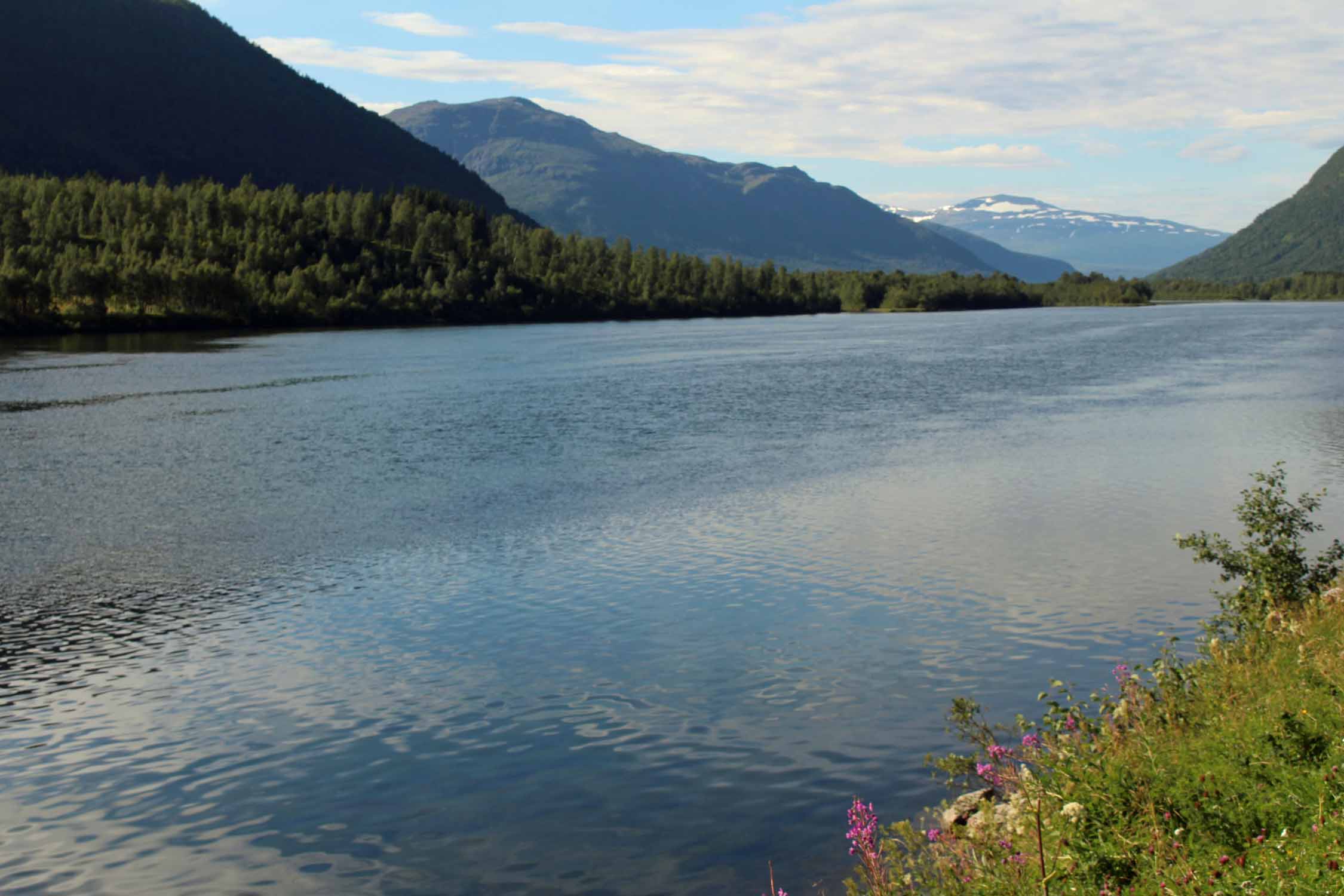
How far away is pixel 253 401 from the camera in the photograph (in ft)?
226

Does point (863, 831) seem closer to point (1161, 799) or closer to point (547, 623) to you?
point (1161, 799)

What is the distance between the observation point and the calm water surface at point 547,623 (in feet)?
45.4

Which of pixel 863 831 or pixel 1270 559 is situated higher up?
pixel 1270 559

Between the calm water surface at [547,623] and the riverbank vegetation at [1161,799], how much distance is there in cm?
170

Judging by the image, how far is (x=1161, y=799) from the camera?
10.3m

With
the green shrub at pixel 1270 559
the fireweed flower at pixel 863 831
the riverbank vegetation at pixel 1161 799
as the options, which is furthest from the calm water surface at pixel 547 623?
the green shrub at pixel 1270 559

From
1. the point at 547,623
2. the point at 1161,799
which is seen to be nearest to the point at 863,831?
the point at 1161,799

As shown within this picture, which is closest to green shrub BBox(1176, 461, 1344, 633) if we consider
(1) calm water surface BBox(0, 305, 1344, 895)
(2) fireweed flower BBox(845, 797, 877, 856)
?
(1) calm water surface BBox(0, 305, 1344, 895)

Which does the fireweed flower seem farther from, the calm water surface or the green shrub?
the green shrub

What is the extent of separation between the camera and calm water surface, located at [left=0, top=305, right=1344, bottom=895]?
45.4ft

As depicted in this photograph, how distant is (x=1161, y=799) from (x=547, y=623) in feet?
45.4

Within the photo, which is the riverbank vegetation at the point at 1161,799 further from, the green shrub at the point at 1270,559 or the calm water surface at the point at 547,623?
the green shrub at the point at 1270,559

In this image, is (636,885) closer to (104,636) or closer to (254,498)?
(104,636)

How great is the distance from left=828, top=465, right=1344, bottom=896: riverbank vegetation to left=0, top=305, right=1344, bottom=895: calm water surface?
5.59 ft
